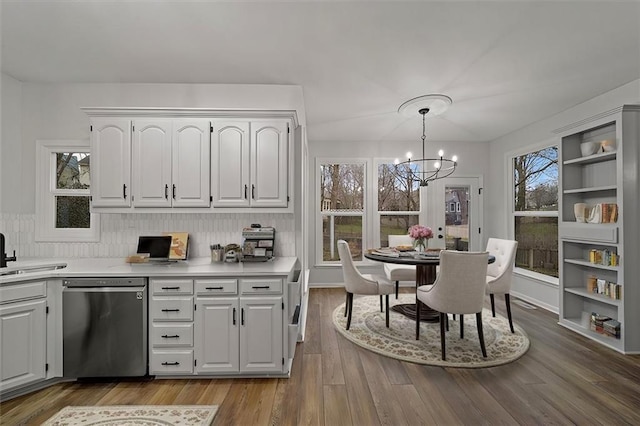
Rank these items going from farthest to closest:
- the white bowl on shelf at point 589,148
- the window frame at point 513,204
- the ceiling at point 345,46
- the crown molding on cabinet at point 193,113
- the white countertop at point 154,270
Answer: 1. the window frame at point 513,204
2. the white bowl on shelf at point 589,148
3. the crown molding on cabinet at point 193,113
4. the white countertop at point 154,270
5. the ceiling at point 345,46

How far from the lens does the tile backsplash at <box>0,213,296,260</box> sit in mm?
3100

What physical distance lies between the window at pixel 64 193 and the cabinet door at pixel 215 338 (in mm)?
1616

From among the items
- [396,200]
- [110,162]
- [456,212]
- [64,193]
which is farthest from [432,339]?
[64,193]

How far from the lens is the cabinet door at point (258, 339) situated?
248 centimetres

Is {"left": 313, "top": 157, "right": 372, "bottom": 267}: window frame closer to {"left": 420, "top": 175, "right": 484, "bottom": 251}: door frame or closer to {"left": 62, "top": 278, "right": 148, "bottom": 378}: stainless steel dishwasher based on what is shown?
{"left": 420, "top": 175, "right": 484, "bottom": 251}: door frame

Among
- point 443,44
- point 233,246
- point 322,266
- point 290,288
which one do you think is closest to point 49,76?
point 233,246

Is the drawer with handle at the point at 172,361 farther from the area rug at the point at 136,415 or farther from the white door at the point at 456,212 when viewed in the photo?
the white door at the point at 456,212

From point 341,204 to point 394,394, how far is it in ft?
12.0

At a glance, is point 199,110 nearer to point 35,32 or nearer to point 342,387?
point 35,32

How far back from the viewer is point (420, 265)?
11.4 feet

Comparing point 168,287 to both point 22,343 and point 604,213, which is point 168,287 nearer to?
point 22,343

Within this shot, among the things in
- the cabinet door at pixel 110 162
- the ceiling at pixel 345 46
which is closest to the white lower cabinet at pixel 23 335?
the cabinet door at pixel 110 162

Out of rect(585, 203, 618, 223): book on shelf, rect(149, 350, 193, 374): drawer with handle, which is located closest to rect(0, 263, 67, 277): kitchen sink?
rect(149, 350, 193, 374): drawer with handle

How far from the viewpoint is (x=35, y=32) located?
237 cm
